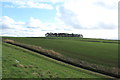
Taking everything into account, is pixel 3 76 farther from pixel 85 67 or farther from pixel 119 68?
pixel 119 68

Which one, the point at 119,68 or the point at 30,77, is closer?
the point at 30,77

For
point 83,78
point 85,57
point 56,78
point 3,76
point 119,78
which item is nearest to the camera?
point 3,76

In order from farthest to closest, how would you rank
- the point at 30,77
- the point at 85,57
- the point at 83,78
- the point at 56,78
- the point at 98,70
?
the point at 85,57
the point at 98,70
the point at 83,78
the point at 56,78
the point at 30,77

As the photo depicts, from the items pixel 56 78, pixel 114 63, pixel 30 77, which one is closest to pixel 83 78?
pixel 56 78

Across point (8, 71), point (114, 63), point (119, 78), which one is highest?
point (8, 71)

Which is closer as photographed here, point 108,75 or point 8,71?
point 8,71

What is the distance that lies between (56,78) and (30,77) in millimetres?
3666

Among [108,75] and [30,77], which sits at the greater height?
[30,77]

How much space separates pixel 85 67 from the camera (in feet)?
90.2

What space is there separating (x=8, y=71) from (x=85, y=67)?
1728 cm

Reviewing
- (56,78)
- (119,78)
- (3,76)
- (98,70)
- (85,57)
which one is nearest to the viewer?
(3,76)

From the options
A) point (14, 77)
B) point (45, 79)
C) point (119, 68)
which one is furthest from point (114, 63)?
point (14, 77)

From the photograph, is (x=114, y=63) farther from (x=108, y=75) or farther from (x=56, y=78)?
(x=56, y=78)

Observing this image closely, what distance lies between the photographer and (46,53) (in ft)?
116
